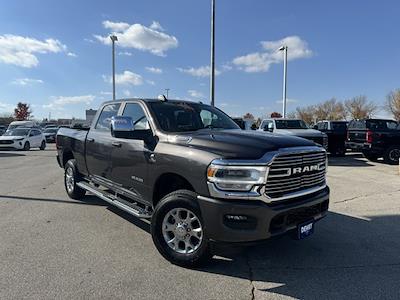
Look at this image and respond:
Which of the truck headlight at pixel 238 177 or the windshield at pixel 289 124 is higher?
the windshield at pixel 289 124

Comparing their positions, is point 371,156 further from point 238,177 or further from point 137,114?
point 238,177

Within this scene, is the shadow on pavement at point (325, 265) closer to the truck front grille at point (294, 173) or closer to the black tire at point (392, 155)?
the truck front grille at point (294, 173)

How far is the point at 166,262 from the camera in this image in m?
4.70

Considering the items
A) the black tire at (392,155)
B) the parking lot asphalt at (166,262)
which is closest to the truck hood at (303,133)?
the black tire at (392,155)

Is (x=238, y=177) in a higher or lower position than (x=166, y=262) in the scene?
higher

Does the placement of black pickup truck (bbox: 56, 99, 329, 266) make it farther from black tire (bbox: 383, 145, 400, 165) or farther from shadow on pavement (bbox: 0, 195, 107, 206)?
black tire (bbox: 383, 145, 400, 165)

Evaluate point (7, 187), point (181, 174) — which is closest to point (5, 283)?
point (181, 174)

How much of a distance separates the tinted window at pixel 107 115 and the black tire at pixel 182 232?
243 centimetres

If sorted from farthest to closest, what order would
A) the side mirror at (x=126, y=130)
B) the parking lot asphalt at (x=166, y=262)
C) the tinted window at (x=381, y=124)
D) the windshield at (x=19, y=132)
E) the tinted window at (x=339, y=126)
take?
the windshield at (x=19, y=132), the tinted window at (x=339, y=126), the tinted window at (x=381, y=124), the side mirror at (x=126, y=130), the parking lot asphalt at (x=166, y=262)

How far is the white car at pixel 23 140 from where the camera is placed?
25172 mm

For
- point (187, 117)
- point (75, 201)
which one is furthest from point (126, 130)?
point (75, 201)

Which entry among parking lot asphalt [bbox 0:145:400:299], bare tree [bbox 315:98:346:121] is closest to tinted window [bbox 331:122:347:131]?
parking lot asphalt [bbox 0:145:400:299]

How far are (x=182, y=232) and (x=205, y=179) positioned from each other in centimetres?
78

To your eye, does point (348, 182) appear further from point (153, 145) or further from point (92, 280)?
point (92, 280)
